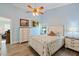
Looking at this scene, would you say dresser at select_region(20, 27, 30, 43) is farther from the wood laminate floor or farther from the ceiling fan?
the ceiling fan

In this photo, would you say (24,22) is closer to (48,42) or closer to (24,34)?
(24,34)

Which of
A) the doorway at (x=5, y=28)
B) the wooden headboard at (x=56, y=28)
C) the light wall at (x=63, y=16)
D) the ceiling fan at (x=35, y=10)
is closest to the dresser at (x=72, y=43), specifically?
the wooden headboard at (x=56, y=28)

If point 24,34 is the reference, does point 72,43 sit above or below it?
below

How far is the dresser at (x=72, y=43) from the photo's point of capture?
6.83 ft

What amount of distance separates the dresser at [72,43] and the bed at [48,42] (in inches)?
4.7

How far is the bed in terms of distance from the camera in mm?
2057

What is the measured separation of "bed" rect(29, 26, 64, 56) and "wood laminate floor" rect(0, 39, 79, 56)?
0.11m

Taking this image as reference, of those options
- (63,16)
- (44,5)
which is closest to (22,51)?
(44,5)

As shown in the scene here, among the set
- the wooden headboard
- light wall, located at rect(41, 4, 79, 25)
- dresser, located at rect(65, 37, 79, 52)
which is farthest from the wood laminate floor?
light wall, located at rect(41, 4, 79, 25)

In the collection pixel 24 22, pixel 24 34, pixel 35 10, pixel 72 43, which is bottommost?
pixel 72 43

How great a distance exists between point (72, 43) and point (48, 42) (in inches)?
23.6

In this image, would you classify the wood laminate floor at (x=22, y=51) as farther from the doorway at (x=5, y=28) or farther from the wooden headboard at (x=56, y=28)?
the wooden headboard at (x=56, y=28)

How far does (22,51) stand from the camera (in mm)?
2059

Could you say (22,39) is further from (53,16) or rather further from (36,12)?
(53,16)
